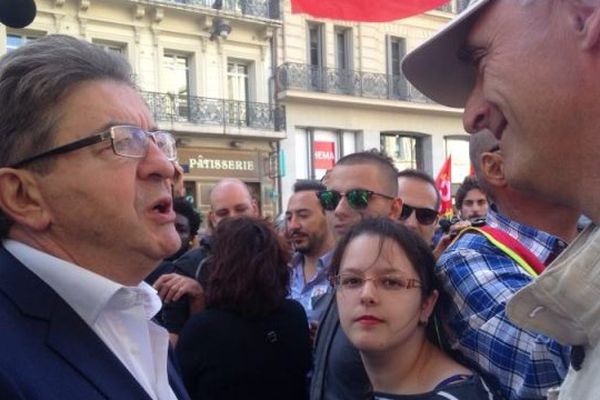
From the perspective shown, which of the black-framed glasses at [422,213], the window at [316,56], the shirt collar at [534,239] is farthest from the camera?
the window at [316,56]

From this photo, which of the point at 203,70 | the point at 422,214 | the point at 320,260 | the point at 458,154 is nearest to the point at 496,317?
the point at 320,260

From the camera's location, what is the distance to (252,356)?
3000mm

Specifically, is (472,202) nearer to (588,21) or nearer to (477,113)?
(477,113)

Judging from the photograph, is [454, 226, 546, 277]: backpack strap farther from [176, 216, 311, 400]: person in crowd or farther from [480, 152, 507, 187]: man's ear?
[176, 216, 311, 400]: person in crowd

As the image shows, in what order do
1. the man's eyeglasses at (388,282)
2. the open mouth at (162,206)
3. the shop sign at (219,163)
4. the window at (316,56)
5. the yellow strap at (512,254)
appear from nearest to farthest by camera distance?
the open mouth at (162,206), the yellow strap at (512,254), the man's eyeglasses at (388,282), the shop sign at (219,163), the window at (316,56)

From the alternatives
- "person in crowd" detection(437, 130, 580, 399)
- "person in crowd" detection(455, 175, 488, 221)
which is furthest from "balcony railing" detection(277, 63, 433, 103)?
"person in crowd" detection(437, 130, 580, 399)

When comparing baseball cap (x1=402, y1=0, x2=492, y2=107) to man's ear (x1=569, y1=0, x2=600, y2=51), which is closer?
man's ear (x1=569, y1=0, x2=600, y2=51)

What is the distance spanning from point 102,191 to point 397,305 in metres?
1.08

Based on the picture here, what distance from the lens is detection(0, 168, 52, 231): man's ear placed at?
5.49 feet

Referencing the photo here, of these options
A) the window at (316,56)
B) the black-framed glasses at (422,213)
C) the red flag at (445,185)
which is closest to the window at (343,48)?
the window at (316,56)

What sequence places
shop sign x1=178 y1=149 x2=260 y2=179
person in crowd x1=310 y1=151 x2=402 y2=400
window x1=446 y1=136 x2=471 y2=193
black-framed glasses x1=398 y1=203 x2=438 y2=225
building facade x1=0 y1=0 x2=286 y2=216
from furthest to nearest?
window x1=446 y1=136 x2=471 y2=193
shop sign x1=178 y1=149 x2=260 y2=179
building facade x1=0 y1=0 x2=286 y2=216
black-framed glasses x1=398 y1=203 x2=438 y2=225
person in crowd x1=310 y1=151 x2=402 y2=400

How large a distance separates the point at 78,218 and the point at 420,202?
320cm

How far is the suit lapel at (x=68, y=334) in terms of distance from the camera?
154 cm

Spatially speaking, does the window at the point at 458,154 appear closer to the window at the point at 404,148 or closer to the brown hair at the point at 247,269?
the window at the point at 404,148
